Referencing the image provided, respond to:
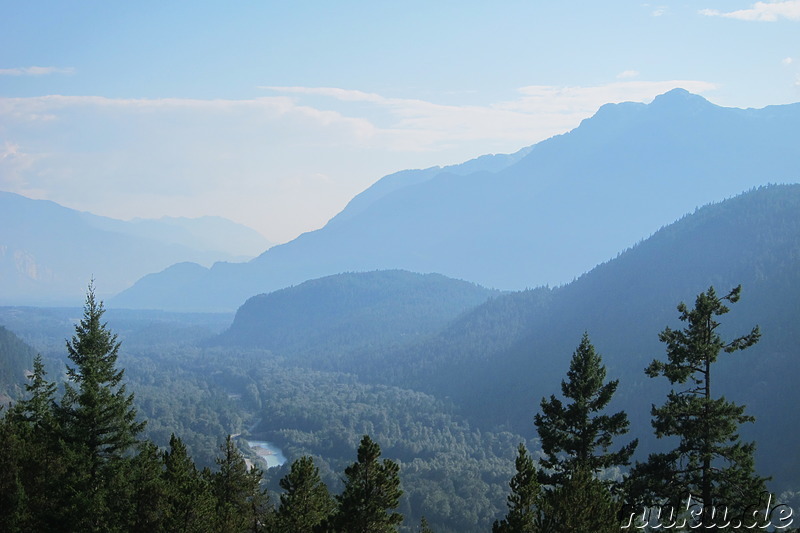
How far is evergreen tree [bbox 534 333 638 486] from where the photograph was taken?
31141mm

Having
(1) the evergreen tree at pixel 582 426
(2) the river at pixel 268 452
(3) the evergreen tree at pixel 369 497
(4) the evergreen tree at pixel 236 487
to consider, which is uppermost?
(1) the evergreen tree at pixel 582 426

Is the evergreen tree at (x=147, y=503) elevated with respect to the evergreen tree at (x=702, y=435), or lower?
lower

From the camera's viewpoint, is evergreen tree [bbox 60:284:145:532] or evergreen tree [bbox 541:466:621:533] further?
evergreen tree [bbox 60:284:145:532]

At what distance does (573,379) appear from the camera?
106ft

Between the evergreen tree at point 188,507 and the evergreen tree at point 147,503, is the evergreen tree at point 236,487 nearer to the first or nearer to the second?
the evergreen tree at point 147,503

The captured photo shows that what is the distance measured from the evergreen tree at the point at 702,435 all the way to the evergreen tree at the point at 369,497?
29.9ft

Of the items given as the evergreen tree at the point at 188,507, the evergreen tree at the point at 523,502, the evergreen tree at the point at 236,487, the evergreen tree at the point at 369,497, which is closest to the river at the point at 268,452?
the evergreen tree at the point at 236,487

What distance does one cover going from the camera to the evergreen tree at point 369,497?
2938 cm

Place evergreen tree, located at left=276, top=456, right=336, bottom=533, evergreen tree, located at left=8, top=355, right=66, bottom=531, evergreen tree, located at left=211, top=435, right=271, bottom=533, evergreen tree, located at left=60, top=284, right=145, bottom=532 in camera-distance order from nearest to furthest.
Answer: evergreen tree, located at left=276, top=456, right=336, bottom=533 < evergreen tree, located at left=60, top=284, right=145, bottom=532 < evergreen tree, located at left=8, top=355, right=66, bottom=531 < evergreen tree, located at left=211, top=435, right=271, bottom=533

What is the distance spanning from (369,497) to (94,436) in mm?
16089

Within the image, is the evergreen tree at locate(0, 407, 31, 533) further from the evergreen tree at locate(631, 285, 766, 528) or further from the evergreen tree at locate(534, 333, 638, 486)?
the evergreen tree at locate(631, 285, 766, 528)

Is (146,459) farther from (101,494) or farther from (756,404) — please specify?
(756,404)

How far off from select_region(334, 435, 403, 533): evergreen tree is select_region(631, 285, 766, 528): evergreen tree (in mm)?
9114

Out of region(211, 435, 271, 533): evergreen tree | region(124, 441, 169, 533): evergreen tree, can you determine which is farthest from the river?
region(124, 441, 169, 533): evergreen tree
